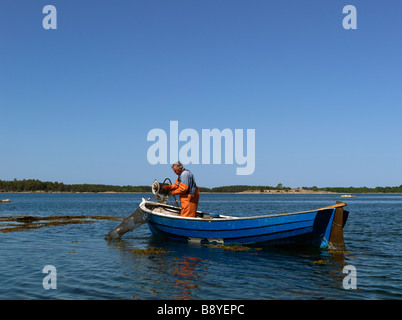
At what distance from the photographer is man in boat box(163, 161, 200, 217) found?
17.0m

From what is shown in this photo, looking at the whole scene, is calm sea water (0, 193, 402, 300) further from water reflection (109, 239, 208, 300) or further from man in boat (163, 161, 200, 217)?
man in boat (163, 161, 200, 217)

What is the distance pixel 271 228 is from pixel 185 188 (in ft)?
14.1

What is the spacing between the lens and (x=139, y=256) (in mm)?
15398

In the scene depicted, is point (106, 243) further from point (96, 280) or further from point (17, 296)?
point (17, 296)

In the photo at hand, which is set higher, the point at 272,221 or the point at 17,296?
the point at 272,221

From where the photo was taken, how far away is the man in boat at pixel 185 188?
16984 mm

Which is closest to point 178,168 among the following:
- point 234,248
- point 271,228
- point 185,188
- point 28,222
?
point 185,188

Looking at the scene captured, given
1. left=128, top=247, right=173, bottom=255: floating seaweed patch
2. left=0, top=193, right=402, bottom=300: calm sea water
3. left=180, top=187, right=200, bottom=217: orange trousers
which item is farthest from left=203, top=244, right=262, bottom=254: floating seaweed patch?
left=128, top=247, right=173, bottom=255: floating seaweed patch

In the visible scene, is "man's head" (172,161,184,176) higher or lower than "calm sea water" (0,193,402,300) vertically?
higher

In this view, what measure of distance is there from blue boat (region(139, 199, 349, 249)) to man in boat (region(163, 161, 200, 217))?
62cm

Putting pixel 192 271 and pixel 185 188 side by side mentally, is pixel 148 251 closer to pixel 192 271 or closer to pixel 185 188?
pixel 185 188

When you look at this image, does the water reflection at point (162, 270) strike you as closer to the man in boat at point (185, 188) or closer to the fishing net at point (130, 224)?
the fishing net at point (130, 224)
